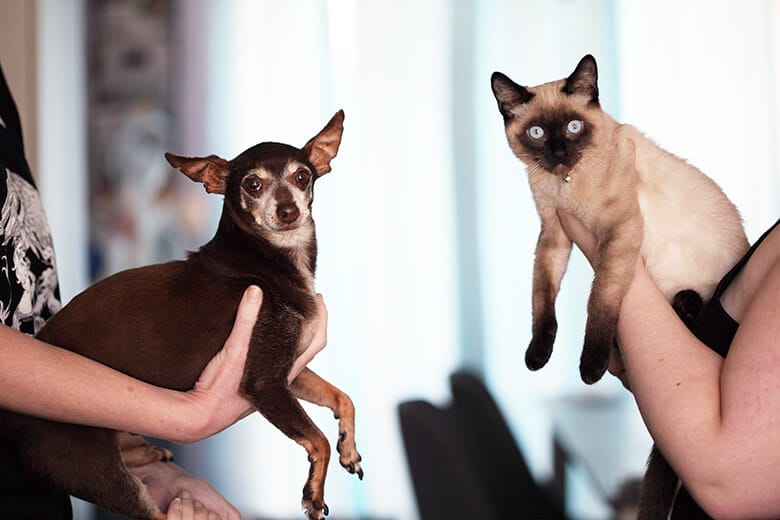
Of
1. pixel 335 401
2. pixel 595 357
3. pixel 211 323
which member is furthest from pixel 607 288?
pixel 211 323

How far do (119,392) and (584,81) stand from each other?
2.65 ft

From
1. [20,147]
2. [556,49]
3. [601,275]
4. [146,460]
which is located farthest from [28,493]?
[556,49]

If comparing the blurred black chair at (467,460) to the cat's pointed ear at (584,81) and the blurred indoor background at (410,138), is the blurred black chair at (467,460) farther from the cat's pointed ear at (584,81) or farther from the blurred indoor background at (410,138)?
the cat's pointed ear at (584,81)

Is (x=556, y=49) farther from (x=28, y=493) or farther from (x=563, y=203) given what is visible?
(x=28, y=493)

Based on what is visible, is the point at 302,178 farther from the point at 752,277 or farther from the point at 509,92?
the point at 752,277

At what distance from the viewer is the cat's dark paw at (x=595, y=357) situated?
3.77 feet

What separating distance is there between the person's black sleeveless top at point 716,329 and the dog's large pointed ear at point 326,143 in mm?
579

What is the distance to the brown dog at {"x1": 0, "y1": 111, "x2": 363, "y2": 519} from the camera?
1.05 meters

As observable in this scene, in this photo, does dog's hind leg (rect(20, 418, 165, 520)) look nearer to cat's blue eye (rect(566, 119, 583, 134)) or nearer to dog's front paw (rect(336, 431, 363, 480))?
dog's front paw (rect(336, 431, 363, 480))

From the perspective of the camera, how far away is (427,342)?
103 inches

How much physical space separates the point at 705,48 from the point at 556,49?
1.51ft

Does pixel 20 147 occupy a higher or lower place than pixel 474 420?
higher

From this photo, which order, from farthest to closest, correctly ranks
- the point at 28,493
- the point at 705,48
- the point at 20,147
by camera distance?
the point at 705,48
the point at 20,147
the point at 28,493


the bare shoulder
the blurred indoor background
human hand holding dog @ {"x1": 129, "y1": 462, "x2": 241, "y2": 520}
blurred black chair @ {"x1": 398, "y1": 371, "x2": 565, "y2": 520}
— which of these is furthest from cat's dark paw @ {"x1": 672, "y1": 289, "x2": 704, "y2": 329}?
blurred black chair @ {"x1": 398, "y1": 371, "x2": 565, "y2": 520}
